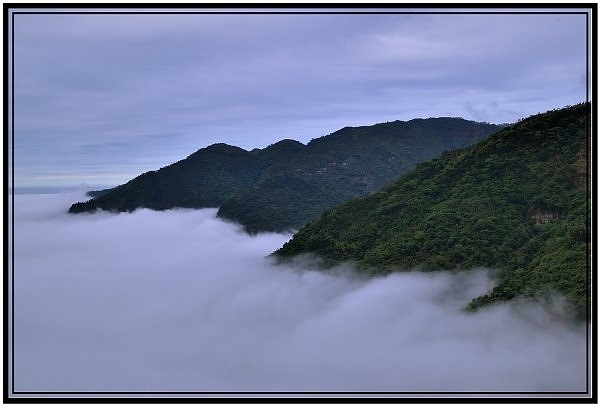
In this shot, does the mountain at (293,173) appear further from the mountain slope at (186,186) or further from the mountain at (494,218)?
the mountain at (494,218)

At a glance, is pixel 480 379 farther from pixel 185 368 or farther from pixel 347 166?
pixel 347 166

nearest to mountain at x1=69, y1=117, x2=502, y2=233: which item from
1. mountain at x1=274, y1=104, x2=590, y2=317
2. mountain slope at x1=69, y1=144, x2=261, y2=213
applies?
mountain slope at x1=69, y1=144, x2=261, y2=213

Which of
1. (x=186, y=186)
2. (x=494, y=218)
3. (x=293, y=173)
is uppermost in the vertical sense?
(x=293, y=173)

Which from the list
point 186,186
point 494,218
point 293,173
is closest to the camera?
point 494,218

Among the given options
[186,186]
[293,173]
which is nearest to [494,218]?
[293,173]

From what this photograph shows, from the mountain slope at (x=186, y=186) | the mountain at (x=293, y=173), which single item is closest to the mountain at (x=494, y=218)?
the mountain at (x=293, y=173)

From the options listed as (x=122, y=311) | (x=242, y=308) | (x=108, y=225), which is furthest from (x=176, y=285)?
(x=108, y=225)

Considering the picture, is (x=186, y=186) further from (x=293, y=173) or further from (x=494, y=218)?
(x=494, y=218)
